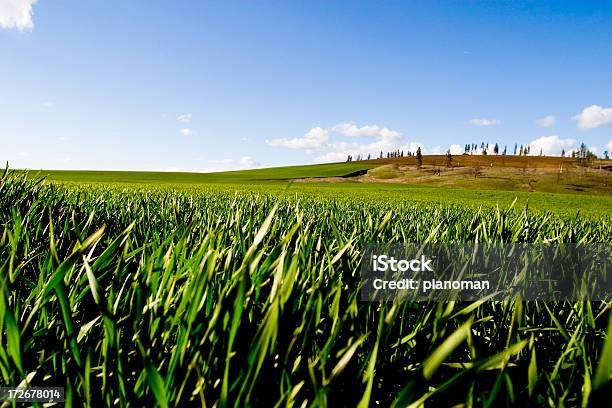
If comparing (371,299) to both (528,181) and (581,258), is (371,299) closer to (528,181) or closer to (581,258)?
(581,258)

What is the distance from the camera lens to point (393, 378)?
3.31 feet

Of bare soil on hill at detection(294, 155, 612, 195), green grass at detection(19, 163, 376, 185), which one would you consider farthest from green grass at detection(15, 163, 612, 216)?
green grass at detection(19, 163, 376, 185)

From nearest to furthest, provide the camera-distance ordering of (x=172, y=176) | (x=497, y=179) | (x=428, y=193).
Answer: (x=428, y=193), (x=497, y=179), (x=172, y=176)

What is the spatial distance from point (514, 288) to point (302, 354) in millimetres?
1178

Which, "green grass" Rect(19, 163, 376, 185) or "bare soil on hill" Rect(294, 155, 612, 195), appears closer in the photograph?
"bare soil on hill" Rect(294, 155, 612, 195)

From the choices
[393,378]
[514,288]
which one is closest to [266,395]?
[393,378]

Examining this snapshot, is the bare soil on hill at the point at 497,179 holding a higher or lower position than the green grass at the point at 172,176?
lower

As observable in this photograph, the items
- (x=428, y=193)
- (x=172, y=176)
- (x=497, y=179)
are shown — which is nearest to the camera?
(x=428, y=193)

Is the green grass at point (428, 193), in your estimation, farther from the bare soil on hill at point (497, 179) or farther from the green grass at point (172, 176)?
the green grass at point (172, 176)

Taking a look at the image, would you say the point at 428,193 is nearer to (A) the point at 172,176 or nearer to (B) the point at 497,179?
(B) the point at 497,179

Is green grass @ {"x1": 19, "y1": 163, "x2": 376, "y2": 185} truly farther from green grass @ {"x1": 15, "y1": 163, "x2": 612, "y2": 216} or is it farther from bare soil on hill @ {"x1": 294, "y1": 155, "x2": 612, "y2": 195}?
bare soil on hill @ {"x1": 294, "y1": 155, "x2": 612, "y2": 195}

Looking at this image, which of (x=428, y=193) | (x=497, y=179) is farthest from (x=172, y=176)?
(x=428, y=193)

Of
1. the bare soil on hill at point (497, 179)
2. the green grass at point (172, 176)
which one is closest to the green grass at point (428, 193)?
the bare soil on hill at point (497, 179)

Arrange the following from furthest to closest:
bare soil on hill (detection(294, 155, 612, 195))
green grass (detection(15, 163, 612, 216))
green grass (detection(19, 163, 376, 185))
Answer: green grass (detection(19, 163, 376, 185)) < bare soil on hill (detection(294, 155, 612, 195)) < green grass (detection(15, 163, 612, 216))
